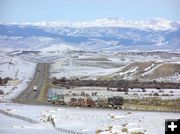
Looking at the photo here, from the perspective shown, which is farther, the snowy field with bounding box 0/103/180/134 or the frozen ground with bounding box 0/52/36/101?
the frozen ground with bounding box 0/52/36/101

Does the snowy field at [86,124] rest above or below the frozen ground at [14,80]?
below

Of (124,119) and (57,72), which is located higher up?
(57,72)

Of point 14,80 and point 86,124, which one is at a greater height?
point 14,80

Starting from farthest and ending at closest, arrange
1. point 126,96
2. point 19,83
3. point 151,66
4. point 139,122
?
point 151,66
point 19,83
point 126,96
point 139,122

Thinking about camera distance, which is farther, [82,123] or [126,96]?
[126,96]

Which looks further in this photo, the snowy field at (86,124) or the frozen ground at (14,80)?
the frozen ground at (14,80)

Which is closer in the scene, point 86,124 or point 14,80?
point 86,124

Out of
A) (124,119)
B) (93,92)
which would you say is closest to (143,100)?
(93,92)

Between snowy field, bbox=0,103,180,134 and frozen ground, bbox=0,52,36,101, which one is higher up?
frozen ground, bbox=0,52,36,101

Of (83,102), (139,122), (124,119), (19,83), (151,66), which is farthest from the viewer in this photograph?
(151,66)

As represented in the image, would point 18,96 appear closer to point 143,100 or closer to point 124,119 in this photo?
point 143,100
